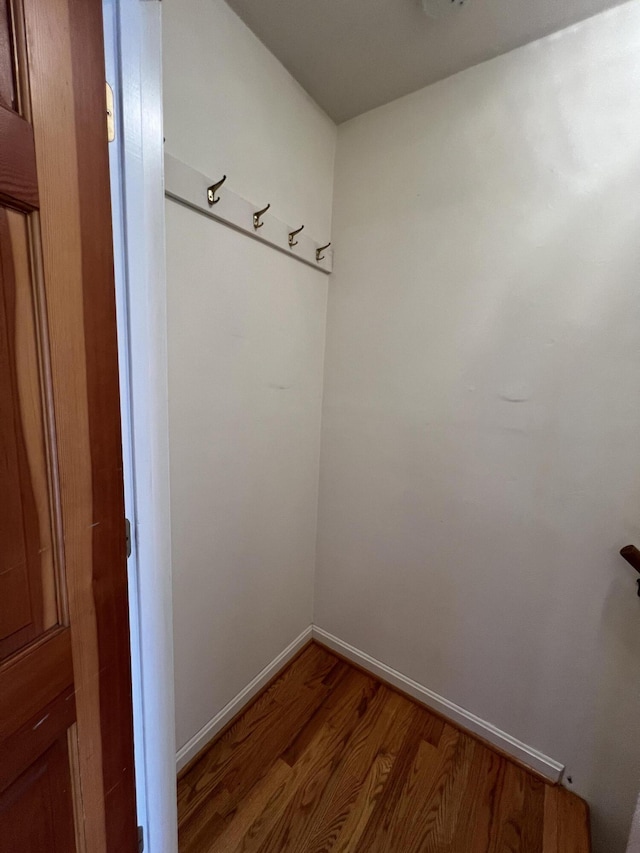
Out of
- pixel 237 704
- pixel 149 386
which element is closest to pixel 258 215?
pixel 149 386

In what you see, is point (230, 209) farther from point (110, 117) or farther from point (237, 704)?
point (237, 704)

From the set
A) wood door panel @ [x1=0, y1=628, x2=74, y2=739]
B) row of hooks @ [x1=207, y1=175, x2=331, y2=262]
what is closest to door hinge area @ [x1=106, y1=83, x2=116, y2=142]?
row of hooks @ [x1=207, y1=175, x2=331, y2=262]

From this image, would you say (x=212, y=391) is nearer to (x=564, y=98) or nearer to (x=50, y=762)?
(x=50, y=762)

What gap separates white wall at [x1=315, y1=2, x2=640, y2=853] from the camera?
3.61ft

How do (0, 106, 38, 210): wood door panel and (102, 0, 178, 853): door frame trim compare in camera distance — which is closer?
(0, 106, 38, 210): wood door panel

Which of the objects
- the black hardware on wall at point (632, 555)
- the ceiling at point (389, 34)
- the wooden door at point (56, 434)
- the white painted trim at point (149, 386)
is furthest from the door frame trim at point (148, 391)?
the black hardware on wall at point (632, 555)

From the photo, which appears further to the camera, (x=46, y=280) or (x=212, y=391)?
(x=212, y=391)

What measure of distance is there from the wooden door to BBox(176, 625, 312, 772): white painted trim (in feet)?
2.36

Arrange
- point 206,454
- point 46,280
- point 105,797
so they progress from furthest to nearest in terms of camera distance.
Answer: point 206,454, point 105,797, point 46,280

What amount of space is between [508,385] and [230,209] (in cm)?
110

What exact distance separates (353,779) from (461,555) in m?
0.88

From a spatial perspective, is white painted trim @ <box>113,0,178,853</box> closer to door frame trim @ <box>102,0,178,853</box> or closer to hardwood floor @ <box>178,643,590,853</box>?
door frame trim @ <box>102,0,178,853</box>

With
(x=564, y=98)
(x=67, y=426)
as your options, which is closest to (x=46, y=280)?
(x=67, y=426)

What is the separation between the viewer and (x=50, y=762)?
0.60 m
